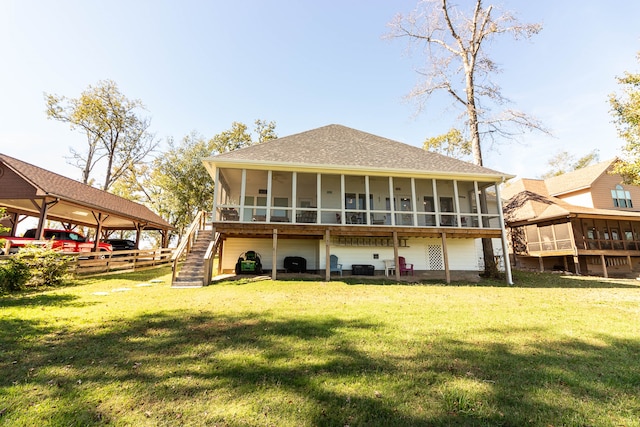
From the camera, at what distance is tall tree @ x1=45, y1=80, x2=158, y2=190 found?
87.3 ft

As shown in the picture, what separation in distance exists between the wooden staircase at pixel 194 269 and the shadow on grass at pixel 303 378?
5.01 m

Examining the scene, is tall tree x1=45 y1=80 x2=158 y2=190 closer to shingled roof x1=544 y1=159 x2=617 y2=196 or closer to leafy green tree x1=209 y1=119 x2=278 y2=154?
leafy green tree x1=209 y1=119 x2=278 y2=154

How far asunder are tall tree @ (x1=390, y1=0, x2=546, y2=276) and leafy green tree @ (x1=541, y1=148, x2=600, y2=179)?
1076 inches

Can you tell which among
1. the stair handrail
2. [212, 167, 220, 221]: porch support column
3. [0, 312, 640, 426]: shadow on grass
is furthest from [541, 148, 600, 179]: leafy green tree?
the stair handrail

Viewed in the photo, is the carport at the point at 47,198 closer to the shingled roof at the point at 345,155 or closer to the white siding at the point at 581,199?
the shingled roof at the point at 345,155

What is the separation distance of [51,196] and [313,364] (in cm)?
1498

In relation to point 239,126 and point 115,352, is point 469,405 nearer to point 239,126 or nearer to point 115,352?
point 115,352

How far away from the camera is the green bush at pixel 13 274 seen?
28.2 ft

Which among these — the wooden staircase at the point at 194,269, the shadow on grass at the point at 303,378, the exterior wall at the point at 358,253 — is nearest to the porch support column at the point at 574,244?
the exterior wall at the point at 358,253

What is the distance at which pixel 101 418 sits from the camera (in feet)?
8.90

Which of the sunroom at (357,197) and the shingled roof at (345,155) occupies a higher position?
the shingled roof at (345,155)

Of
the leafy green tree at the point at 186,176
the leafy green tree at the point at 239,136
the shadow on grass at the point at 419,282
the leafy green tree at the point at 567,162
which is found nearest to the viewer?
the shadow on grass at the point at 419,282

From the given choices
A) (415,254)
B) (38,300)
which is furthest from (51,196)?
(415,254)

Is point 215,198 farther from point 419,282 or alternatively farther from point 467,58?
point 467,58
